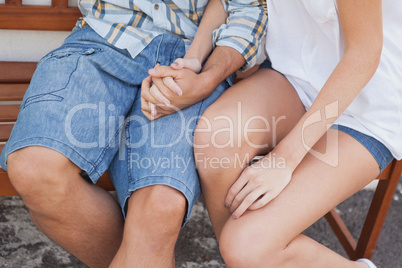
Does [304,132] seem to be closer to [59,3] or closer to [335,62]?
[335,62]

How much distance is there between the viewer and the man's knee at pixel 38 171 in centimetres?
139

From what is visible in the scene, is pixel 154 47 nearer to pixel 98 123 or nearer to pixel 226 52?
pixel 226 52

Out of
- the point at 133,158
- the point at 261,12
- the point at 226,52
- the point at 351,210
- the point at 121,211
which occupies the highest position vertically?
the point at 261,12

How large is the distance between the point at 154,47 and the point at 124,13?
0.18 meters

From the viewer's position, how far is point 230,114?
153 centimetres

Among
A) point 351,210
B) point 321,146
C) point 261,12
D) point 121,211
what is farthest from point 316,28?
point 351,210

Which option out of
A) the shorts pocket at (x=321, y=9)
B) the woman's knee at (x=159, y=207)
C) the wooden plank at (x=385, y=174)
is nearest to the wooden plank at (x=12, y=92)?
the woman's knee at (x=159, y=207)

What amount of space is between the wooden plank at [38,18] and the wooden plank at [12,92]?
28 centimetres

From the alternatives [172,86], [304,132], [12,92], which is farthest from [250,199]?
[12,92]

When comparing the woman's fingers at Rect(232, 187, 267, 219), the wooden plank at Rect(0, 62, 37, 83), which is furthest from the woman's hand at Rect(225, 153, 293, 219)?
the wooden plank at Rect(0, 62, 37, 83)

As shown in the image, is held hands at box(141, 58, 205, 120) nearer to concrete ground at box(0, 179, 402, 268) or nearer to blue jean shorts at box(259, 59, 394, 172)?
blue jean shorts at box(259, 59, 394, 172)

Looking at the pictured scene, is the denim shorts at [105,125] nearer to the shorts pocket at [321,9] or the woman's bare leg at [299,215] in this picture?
the woman's bare leg at [299,215]

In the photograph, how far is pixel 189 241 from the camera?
227 cm

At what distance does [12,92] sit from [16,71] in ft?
0.68
